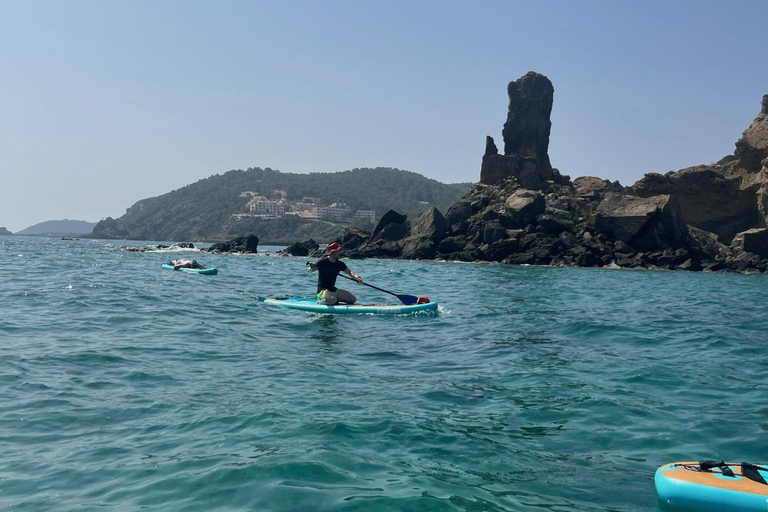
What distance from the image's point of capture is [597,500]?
4.86 meters

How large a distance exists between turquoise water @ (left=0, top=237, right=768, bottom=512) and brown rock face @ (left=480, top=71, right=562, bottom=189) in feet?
223

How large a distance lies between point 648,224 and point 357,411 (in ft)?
187

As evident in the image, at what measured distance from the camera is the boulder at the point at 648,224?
5794 centimetres

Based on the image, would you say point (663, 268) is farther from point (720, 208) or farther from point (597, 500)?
point (597, 500)

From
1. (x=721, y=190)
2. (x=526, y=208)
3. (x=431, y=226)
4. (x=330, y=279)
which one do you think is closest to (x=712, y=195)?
(x=721, y=190)

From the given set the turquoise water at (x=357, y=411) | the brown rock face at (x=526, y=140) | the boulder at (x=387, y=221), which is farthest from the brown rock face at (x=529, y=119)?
the turquoise water at (x=357, y=411)

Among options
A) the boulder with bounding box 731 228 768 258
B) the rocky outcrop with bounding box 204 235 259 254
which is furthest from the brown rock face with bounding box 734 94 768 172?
the rocky outcrop with bounding box 204 235 259 254

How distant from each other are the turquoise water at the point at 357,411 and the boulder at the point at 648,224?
46.1 meters

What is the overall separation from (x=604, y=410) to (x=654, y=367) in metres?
3.09

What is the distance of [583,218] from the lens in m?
68.2

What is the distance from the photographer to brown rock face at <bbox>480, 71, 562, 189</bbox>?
8112 centimetres

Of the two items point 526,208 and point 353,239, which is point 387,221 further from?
point 526,208

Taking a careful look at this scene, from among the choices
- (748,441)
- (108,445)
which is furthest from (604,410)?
(108,445)

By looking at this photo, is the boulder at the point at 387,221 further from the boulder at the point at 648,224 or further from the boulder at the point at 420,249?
the boulder at the point at 648,224
